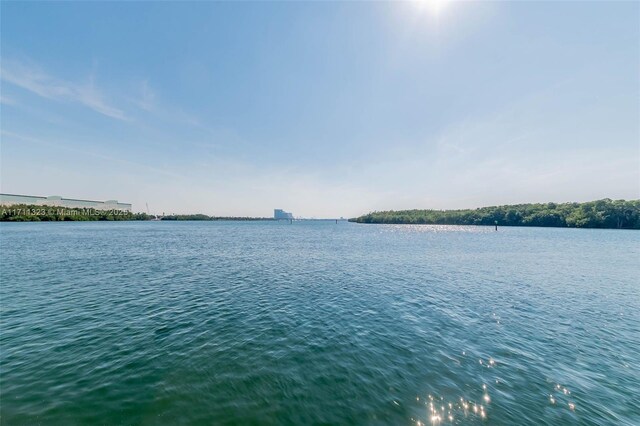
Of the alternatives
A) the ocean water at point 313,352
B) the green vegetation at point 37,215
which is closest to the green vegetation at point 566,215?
the ocean water at point 313,352

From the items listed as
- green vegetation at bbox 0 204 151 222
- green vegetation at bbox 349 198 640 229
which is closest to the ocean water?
green vegetation at bbox 349 198 640 229

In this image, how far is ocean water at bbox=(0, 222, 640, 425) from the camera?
8.54m

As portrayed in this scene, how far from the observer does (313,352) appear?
12336 mm

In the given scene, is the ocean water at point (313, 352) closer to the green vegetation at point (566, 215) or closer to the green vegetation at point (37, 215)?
the green vegetation at point (566, 215)

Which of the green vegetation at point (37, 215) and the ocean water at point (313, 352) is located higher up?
the green vegetation at point (37, 215)

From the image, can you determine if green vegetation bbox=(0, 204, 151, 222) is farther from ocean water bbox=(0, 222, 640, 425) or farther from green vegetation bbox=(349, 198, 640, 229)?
green vegetation bbox=(349, 198, 640, 229)

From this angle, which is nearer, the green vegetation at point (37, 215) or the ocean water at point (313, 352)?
the ocean water at point (313, 352)

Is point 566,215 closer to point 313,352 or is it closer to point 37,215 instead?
point 313,352

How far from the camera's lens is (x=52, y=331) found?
13.9 meters

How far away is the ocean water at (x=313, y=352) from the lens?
28.0 feet

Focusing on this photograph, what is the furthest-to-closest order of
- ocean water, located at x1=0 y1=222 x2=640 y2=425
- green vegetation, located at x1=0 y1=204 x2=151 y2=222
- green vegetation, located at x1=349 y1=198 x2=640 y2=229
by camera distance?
green vegetation, located at x1=0 y1=204 x2=151 y2=222 → green vegetation, located at x1=349 y1=198 x2=640 y2=229 → ocean water, located at x1=0 y1=222 x2=640 y2=425

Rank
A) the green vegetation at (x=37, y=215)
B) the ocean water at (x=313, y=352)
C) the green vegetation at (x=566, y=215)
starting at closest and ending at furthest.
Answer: the ocean water at (x=313, y=352), the green vegetation at (x=566, y=215), the green vegetation at (x=37, y=215)

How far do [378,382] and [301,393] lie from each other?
3386 millimetres

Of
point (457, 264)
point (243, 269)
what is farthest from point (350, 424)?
point (457, 264)
